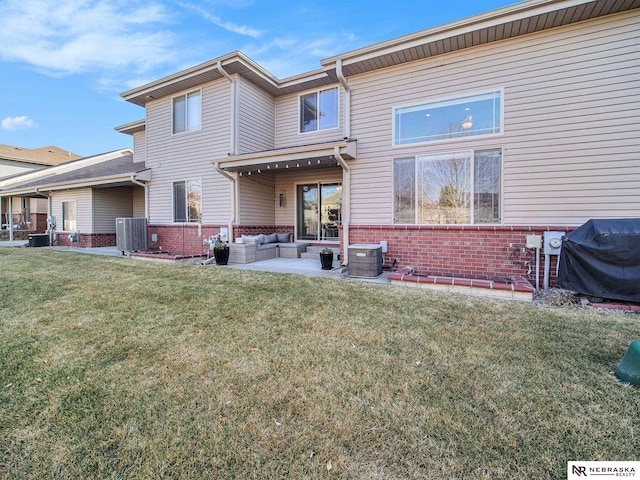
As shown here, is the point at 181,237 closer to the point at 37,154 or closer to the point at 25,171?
the point at 25,171

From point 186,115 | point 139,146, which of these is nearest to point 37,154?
point 139,146

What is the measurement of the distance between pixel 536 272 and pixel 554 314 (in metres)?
1.92

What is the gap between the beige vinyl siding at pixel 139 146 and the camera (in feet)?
44.4

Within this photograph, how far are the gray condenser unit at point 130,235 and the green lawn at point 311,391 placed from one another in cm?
645

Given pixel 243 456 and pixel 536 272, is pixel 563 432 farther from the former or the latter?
pixel 536 272

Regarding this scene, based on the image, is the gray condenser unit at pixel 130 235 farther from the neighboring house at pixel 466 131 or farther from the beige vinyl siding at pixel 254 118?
the beige vinyl siding at pixel 254 118

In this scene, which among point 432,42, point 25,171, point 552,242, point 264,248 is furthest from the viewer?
point 25,171

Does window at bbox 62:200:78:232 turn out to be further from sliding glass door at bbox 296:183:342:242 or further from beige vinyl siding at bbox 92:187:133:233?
sliding glass door at bbox 296:183:342:242

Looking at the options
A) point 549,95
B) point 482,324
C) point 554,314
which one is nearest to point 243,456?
point 482,324

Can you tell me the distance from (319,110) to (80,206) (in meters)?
11.8

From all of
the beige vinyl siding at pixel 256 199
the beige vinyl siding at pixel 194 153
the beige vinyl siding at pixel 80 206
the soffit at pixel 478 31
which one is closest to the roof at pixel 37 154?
the beige vinyl siding at pixel 80 206

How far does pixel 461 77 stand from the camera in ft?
21.8

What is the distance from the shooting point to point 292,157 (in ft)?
26.1

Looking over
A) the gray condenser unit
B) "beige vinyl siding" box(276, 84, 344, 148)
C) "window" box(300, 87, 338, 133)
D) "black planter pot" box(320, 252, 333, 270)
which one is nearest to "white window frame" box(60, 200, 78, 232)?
the gray condenser unit
